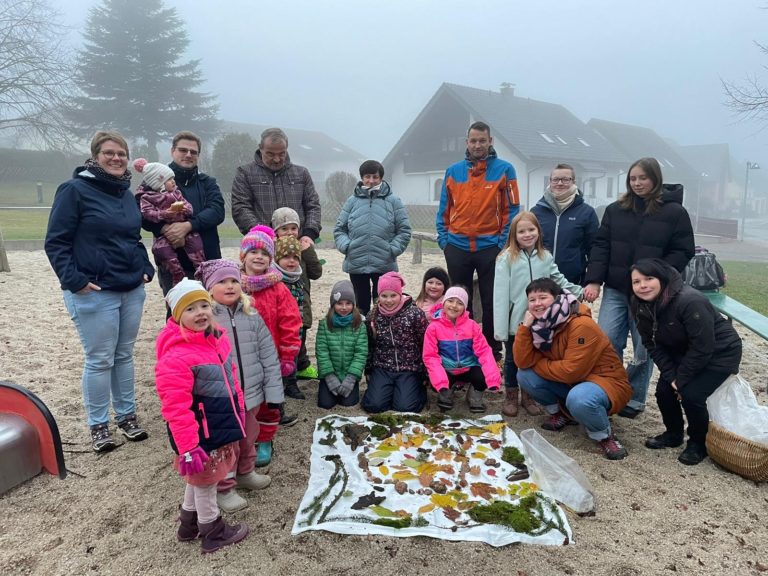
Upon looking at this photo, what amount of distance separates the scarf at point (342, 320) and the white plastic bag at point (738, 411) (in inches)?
98.0

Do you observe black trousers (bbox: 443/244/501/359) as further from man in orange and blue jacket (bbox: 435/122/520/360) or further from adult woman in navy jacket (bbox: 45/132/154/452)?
adult woman in navy jacket (bbox: 45/132/154/452)

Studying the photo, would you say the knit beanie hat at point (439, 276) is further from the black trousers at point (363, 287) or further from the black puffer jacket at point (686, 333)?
the black puffer jacket at point (686, 333)

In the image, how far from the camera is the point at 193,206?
12.6ft

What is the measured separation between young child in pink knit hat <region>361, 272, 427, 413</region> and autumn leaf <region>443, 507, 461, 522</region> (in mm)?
1334

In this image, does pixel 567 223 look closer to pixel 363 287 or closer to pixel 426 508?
pixel 363 287

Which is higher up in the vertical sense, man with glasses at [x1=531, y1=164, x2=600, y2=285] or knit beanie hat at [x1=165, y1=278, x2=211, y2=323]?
man with glasses at [x1=531, y1=164, x2=600, y2=285]

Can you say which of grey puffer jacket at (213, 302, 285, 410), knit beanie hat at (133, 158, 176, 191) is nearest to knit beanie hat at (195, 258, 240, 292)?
grey puffer jacket at (213, 302, 285, 410)

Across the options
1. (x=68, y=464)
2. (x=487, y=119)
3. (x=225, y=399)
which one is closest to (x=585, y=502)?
(x=225, y=399)

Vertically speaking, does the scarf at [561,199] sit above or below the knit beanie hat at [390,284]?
above

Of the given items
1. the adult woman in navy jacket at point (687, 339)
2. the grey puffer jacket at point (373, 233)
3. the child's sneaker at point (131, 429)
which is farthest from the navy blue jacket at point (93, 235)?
the adult woman in navy jacket at point (687, 339)

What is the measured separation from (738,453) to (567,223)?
6.26 feet

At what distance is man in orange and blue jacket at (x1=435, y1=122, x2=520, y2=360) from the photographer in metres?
4.31

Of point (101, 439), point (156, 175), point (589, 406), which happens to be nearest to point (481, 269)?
point (589, 406)

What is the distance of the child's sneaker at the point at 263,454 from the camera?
3119 millimetres
